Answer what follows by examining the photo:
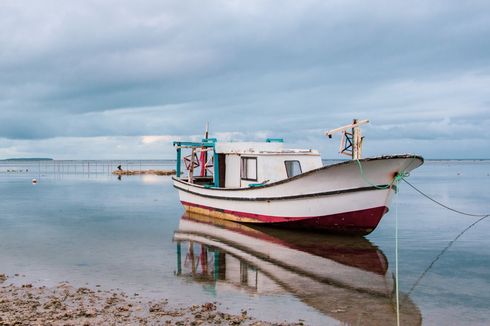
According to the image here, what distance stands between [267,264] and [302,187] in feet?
13.8

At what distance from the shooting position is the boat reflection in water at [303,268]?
9.54 metres

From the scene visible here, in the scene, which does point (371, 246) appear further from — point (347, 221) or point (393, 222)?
point (393, 222)

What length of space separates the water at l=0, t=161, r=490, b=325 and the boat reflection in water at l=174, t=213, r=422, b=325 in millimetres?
28

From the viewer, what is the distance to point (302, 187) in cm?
1708

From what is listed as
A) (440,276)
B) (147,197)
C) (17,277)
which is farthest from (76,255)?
(147,197)

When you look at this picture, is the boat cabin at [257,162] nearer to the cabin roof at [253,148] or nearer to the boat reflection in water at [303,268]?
the cabin roof at [253,148]

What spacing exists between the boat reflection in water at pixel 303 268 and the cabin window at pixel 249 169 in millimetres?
2294

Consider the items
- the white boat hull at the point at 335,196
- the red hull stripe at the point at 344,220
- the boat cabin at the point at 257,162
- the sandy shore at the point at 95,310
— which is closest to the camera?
the sandy shore at the point at 95,310

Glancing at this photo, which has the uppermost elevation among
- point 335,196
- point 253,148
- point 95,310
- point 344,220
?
point 253,148

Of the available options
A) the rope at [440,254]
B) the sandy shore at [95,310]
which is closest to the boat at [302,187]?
the rope at [440,254]

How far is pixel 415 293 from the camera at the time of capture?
10.6m

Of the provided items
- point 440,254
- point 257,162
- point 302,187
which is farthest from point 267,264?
point 257,162

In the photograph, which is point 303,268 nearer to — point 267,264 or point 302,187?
point 267,264

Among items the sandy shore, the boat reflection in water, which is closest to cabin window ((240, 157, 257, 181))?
the boat reflection in water
